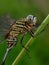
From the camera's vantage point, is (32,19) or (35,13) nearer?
(32,19)

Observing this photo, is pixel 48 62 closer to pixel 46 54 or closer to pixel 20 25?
pixel 46 54

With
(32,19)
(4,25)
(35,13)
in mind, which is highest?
(35,13)

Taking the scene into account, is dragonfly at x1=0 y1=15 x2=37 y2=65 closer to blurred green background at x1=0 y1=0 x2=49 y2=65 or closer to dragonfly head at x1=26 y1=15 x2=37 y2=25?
dragonfly head at x1=26 y1=15 x2=37 y2=25

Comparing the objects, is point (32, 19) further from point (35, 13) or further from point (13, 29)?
point (35, 13)

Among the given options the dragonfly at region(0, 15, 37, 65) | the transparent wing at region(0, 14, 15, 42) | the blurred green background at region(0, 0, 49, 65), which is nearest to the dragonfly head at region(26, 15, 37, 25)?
the dragonfly at region(0, 15, 37, 65)

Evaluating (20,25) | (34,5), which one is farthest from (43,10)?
(20,25)

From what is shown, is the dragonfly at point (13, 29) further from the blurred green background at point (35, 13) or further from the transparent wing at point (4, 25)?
the blurred green background at point (35, 13)

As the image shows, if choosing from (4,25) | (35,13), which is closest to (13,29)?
(4,25)

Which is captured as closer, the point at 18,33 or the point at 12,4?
the point at 18,33
